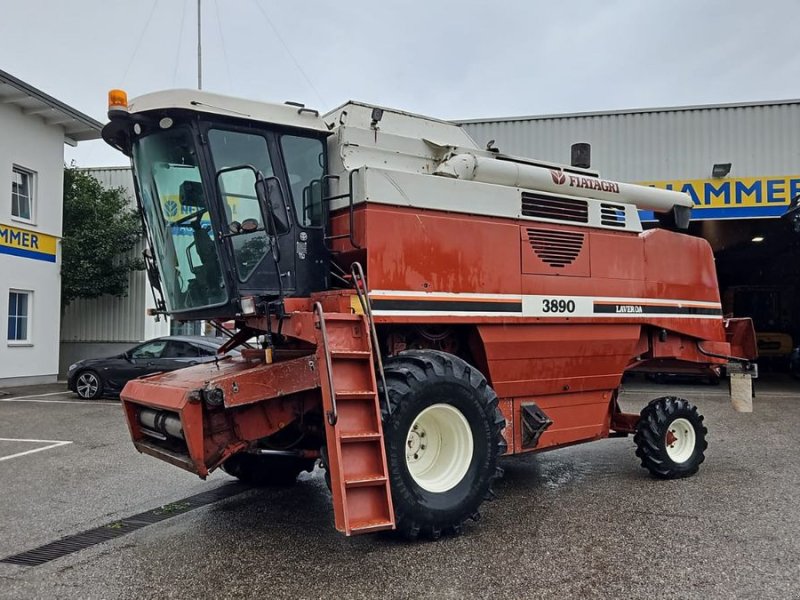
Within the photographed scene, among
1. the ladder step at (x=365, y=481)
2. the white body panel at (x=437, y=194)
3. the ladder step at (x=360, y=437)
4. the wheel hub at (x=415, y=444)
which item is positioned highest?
the white body panel at (x=437, y=194)

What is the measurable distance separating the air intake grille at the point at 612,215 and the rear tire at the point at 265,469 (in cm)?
374

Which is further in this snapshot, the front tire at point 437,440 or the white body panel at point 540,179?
the white body panel at point 540,179

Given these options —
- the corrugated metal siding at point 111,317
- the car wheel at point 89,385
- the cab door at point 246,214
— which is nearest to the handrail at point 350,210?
the cab door at point 246,214

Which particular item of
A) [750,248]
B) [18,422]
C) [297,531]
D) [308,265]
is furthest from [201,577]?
[750,248]

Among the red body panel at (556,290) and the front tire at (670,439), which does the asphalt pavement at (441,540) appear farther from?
the red body panel at (556,290)

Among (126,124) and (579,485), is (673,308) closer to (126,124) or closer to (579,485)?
(579,485)

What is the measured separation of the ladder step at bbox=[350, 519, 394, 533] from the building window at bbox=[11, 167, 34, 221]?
49.1 ft

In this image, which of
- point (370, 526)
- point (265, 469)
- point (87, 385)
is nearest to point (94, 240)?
point (87, 385)

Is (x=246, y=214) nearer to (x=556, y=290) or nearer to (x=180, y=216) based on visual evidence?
(x=180, y=216)

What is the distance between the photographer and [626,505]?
5852 mm

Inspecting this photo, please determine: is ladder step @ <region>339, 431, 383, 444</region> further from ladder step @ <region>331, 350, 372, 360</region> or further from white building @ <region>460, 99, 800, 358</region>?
white building @ <region>460, 99, 800, 358</region>

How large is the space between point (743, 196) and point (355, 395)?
1359 cm

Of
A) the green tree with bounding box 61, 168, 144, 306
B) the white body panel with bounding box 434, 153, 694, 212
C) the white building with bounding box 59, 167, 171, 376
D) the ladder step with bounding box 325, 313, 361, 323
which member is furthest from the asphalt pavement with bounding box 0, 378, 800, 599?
the white building with bounding box 59, 167, 171, 376

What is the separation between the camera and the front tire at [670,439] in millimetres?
6746
